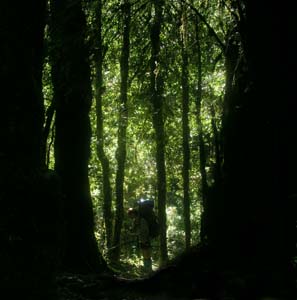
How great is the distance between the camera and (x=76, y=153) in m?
8.77

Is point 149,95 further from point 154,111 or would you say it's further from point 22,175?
point 22,175

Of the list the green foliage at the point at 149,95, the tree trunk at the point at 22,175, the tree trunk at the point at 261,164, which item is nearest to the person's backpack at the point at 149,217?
the green foliage at the point at 149,95

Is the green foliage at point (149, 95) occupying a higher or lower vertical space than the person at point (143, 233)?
higher

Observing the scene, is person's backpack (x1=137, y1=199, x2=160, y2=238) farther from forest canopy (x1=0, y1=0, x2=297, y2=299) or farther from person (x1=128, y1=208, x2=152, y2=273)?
forest canopy (x1=0, y1=0, x2=297, y2=299)

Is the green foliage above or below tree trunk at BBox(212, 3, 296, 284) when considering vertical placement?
above

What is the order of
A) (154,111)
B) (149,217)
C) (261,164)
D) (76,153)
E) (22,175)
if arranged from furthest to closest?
(149,217), (154,111), (76,153), (261,164), (22,175)

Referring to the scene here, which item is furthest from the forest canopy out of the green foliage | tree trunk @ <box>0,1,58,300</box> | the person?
the person

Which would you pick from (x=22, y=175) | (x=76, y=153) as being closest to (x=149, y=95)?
(x=76, y=153)

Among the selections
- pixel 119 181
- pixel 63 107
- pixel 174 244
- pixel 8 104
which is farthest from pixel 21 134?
pixel 174 244

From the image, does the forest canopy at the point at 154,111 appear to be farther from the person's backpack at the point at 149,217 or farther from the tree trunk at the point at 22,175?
the person's backpack at the point at 149,217

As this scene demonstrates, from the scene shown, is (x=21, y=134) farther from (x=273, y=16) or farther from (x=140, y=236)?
(x=140, y=236)

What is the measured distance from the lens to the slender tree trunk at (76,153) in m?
8.43

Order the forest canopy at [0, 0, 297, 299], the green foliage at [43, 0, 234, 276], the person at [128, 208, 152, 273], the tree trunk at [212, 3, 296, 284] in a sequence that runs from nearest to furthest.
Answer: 1. the forest canopy at [0, 0, 297, 299]
2. the tree trunk at [212, 3, 296, 284]
3. the green foliage at [43, 0, 234, 276]
4. the person at [128, 208, 152, 273]

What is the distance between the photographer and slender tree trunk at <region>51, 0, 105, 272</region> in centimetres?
843
